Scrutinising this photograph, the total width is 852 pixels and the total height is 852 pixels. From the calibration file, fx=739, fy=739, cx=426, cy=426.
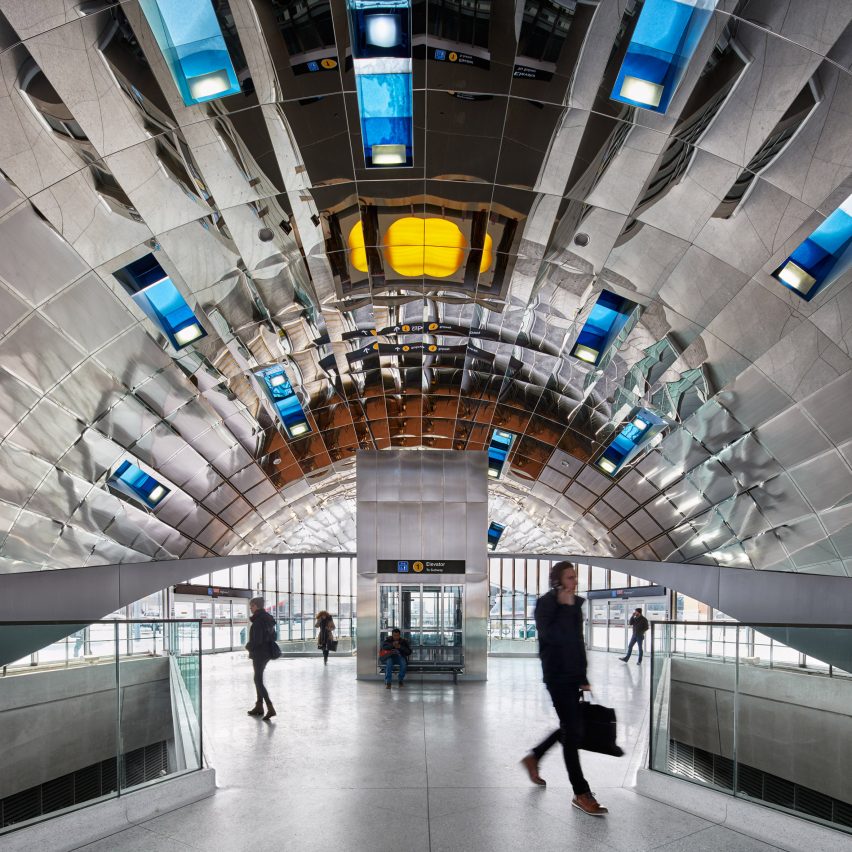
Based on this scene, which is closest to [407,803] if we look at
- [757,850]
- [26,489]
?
[757,850]

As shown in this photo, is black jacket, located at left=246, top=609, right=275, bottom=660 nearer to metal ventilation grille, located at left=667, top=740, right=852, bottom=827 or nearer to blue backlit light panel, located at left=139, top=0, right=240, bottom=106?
metal ventilation grille, located at left=667, top=740, right=852, bottom=827

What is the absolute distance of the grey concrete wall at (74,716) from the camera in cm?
541

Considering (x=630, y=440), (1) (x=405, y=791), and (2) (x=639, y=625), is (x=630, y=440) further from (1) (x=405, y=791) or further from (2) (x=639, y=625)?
(1) (x=405, y=791)

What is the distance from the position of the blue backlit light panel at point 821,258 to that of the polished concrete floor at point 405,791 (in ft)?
22.9

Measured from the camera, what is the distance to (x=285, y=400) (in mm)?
19625

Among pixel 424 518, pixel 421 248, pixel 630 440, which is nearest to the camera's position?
pixel 421 248

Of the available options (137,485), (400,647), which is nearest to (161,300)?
(137,485)

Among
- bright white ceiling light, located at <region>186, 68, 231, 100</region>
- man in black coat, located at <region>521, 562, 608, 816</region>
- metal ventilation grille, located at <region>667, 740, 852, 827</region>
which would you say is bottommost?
metal ventilation grille, located at <region>667, 740, 852, 827</region>

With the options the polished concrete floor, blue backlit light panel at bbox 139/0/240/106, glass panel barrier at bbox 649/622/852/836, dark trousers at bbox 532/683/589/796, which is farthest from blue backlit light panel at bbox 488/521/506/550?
dark trousers at bbox 532/683/589/796

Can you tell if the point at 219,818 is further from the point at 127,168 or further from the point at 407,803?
the point at 127,168

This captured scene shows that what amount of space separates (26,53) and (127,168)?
196cm

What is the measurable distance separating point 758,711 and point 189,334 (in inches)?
463

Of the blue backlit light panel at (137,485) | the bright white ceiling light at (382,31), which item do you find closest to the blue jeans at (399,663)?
the blue backlit light panel at (137,485)

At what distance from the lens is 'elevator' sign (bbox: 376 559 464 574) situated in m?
19.0
